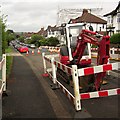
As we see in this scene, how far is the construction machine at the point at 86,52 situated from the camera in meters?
7.71

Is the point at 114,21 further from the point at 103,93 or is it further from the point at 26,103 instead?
the point at 26,103

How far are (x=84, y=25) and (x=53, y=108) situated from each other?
5673 mm

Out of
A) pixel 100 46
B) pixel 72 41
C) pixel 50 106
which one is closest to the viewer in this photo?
pixel 50 106

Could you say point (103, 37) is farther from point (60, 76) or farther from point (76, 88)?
point (60, 76)

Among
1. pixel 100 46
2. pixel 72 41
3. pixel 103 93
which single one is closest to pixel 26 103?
pixel 103 93

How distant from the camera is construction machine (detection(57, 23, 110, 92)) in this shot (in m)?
7.71

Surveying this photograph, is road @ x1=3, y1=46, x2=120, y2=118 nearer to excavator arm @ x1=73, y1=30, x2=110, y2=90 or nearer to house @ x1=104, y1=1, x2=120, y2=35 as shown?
excavator arm @ x1=73, y1=30, x2=110, y2=90

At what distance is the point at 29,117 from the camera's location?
5875 mm

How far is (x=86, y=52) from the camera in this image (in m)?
11.8

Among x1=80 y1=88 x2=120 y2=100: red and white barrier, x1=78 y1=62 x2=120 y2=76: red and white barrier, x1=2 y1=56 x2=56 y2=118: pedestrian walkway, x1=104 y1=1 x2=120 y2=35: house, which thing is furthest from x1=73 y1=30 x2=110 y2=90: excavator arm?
x1=104 y1=1 x2=120 y2=35: house

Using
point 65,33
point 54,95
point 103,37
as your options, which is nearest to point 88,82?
point 54,95

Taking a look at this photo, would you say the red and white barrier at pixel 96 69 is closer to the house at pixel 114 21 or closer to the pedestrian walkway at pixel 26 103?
the pedestrian walkway at pixel 26 103

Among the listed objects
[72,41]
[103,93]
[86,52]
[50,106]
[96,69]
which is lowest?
[50,106]

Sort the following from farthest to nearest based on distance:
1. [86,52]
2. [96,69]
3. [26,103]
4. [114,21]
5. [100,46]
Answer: [114,21]
[86,52]
[100,46]
[26,103]
[96,69]
